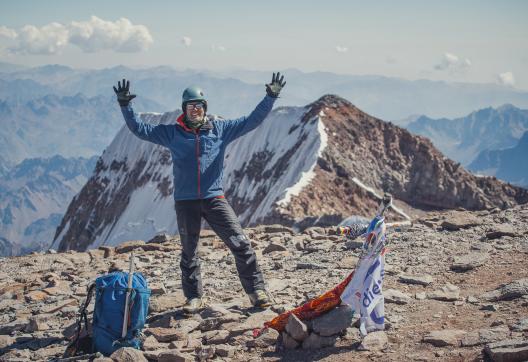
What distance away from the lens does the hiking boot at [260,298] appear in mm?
8758

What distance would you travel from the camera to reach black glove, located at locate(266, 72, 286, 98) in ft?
29.7

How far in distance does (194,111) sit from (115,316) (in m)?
3.24

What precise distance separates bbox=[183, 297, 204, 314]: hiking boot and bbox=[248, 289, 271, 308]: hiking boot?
886 mm

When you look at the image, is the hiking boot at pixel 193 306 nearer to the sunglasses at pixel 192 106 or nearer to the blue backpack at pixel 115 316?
the blue backpack at pixel 115 316

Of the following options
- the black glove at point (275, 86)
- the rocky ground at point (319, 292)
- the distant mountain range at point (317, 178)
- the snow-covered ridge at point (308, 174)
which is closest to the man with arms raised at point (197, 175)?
the black glove at point (275, 86)

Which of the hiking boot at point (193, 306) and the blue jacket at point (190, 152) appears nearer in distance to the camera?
the blue jacket at point (190, 152)

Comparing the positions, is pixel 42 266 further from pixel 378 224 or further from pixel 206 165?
pixel 378 224

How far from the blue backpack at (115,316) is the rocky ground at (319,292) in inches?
12.4

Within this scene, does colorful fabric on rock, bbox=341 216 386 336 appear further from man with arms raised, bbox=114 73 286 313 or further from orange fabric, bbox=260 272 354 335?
man with arms raised, bbox=114 73 286 313

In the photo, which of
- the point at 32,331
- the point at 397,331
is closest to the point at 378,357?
the point at 397,331

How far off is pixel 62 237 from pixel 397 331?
7991cm

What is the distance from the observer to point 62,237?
8075 cm

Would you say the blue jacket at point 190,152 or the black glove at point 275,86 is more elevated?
the black glove at point 275,86

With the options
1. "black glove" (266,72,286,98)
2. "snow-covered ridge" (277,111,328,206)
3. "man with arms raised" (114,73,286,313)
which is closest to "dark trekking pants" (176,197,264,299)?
"man with arms raised" (114,73,286,313)
